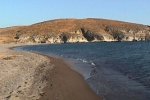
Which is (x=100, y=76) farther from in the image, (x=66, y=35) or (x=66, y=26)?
(x=66, y=26)

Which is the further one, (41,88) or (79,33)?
(79,33)

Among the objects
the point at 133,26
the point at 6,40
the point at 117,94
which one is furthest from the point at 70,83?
the point at 133,26

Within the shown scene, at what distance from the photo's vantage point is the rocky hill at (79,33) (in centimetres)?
17100

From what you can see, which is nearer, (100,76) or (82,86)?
(82,86)

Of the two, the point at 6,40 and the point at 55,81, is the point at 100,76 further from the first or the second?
the point at 6,40

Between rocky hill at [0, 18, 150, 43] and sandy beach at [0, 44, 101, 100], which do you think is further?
rocky hill at [0, 18, 150, 43]

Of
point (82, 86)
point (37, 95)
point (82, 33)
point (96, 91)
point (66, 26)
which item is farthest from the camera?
point (66, 26)

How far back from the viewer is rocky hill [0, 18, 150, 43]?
6732 inches

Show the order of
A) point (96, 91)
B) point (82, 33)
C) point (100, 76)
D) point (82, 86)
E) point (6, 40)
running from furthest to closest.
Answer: point (82, 33)
point (6, 40)
point (100, 76)
point (82, 86)
point (96, 91)

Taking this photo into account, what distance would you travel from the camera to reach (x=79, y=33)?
581 ft

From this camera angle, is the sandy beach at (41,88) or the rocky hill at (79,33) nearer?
the sandy beach at (41,88)

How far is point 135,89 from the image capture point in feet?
77.8

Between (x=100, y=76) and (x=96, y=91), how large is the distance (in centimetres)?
818

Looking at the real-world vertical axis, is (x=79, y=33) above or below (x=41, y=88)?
above
